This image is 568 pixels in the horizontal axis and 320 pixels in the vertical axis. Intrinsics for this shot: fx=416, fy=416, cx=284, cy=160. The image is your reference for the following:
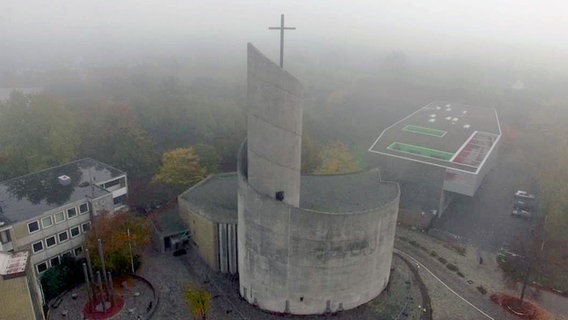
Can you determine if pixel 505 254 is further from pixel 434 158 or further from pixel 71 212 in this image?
pixel 71 212

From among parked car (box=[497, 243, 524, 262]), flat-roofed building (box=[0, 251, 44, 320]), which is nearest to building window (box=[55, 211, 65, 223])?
flat-roofed building (box=[0, 251, 44, 320])

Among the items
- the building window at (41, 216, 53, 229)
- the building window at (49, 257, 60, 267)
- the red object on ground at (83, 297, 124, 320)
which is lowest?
the red object on ground at (83, 297, 124, 320)

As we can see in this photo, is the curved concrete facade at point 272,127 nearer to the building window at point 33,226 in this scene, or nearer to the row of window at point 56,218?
the row of window at point 56,218

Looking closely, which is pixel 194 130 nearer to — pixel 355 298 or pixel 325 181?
pixel 325 181

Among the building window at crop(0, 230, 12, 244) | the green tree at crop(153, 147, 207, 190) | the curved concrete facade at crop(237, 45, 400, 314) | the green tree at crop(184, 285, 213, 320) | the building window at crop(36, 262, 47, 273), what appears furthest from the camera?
the green tree at crop(153, 147, 207, 190)

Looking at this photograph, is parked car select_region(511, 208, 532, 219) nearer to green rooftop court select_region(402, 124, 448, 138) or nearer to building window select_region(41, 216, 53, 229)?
green rooftop court select_region(402, 124, 448, 138)

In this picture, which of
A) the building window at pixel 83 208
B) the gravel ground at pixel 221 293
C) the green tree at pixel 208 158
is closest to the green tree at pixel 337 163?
the green tree at pixel 208 158

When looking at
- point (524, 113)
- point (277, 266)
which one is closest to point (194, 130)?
point (277, 266)
